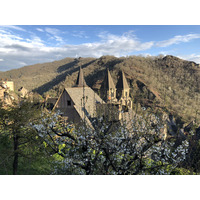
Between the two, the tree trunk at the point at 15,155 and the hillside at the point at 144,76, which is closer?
the tree trunk at the point at 15,155

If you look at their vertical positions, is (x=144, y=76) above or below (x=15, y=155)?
above

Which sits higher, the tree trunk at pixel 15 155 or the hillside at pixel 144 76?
the hillside at pixel 144 76

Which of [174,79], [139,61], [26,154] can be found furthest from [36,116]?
[139,61]

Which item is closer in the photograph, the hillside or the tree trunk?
the tree trunk

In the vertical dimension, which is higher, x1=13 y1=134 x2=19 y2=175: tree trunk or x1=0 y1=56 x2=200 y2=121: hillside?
x1=0 y1=56 x2=200 y2=121: hillside

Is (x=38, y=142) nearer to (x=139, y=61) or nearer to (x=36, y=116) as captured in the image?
(x=36, y=116)

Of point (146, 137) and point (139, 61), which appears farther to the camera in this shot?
point (139, 61)

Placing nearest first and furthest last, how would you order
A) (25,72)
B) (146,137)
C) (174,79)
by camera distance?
(146,137) → (174,79) → (25,72)

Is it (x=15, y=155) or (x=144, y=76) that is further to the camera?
(x=144, y=76)

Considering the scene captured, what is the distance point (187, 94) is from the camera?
25094 mm
